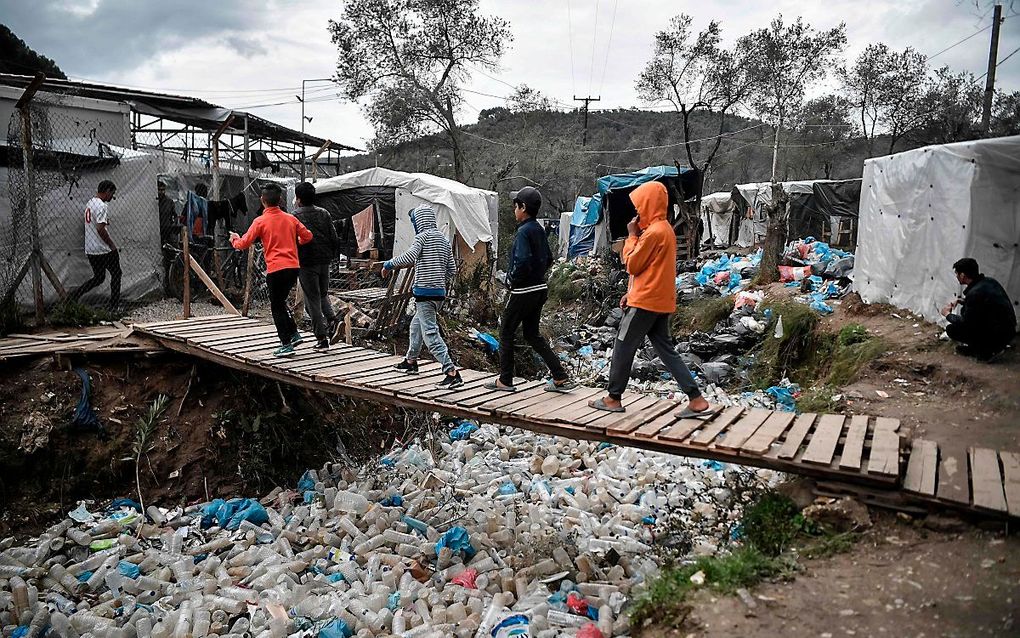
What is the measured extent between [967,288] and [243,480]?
717 cm

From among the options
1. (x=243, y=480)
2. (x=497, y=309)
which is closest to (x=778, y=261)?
(x=497, y=309)

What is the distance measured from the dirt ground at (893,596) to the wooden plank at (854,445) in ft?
1.21

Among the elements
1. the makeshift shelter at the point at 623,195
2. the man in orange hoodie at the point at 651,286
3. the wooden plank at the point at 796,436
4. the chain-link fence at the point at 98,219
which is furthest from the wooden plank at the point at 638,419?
the makeshift shelter at the point at 623,195

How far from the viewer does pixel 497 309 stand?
10.8 meters

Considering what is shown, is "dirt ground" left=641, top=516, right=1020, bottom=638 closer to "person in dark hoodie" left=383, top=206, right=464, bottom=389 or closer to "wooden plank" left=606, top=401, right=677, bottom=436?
"wooden plank" left=606, top=401, right=677, bottom=436

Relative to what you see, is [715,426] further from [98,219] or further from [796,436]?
[98,219]

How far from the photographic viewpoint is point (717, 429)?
3.99 metres

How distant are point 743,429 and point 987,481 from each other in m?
1.22

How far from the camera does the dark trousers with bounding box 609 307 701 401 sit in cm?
412

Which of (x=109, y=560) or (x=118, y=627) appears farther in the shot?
(x=109, y=560)

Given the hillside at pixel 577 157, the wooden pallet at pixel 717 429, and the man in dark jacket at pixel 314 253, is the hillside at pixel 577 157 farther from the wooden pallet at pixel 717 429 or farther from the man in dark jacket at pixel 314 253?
the wooden pallet at pixel 717 429

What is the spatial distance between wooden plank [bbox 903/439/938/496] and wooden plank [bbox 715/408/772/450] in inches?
32.1

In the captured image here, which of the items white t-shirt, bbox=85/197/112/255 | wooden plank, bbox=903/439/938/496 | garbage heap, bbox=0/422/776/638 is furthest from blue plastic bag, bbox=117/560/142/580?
wooden plank, bbox=903/439/938/496

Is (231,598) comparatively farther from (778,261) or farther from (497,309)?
(778,261)
